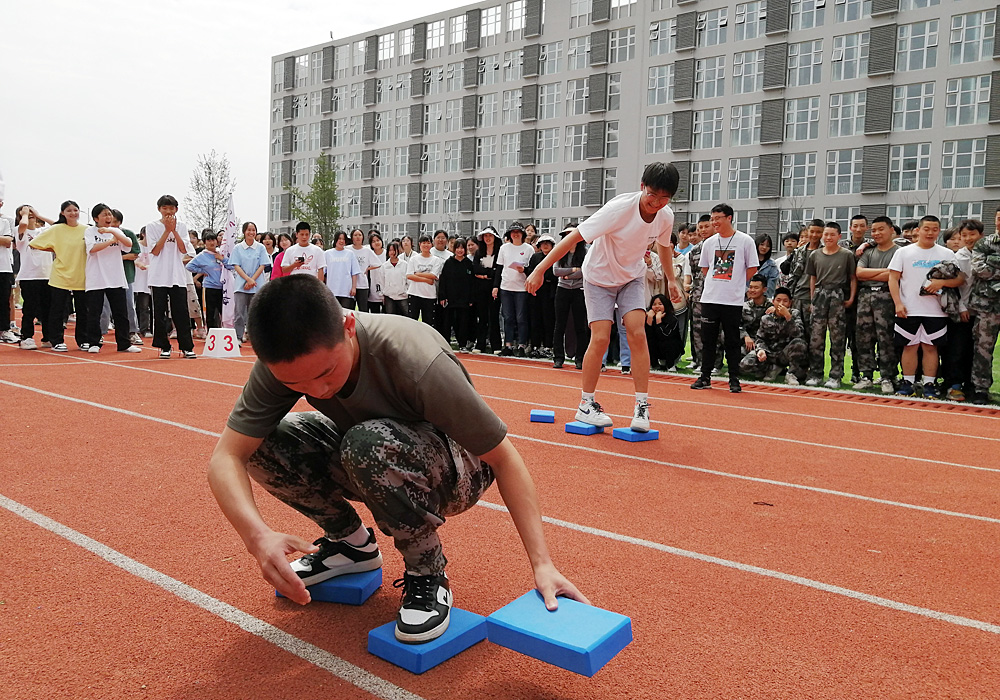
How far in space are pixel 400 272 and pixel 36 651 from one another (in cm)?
1288

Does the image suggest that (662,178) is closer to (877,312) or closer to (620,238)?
(620,238)

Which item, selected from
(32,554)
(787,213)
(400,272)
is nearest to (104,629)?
(32,554)

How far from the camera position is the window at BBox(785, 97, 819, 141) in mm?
41094

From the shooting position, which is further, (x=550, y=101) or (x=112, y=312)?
(x=550, y=101)

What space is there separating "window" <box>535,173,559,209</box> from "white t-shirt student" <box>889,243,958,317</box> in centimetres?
4340

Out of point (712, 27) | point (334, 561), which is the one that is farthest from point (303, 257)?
point (712, 27)

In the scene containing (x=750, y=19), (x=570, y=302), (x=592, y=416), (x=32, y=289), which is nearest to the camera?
(x=592, y=416)

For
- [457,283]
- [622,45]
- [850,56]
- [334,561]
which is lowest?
[334,561]

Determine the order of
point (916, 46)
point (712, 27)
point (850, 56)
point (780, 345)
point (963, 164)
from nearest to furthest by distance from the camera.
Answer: point (780, 345) < point (963, 164) < point (916, 46) < point (850, 56) < point (712, 27)

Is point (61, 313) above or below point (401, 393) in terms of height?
below

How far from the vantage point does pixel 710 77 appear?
44625 millimetres

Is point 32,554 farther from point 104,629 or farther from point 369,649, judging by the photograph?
point 369,649

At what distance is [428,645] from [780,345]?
9.20m

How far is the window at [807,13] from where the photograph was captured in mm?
40406
